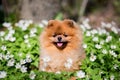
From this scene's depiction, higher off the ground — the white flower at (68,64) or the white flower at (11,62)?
the white flower at (11,62)

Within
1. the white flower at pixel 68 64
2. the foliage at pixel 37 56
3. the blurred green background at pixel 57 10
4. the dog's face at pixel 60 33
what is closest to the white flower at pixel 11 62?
the foliage at pixel 37 56

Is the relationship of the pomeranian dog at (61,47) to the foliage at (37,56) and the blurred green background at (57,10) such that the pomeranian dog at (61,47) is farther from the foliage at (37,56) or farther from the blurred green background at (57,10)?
the blurred green background at (57,10)

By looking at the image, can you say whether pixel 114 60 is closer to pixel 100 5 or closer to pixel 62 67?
pixel 62 67

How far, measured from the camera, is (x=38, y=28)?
725cm

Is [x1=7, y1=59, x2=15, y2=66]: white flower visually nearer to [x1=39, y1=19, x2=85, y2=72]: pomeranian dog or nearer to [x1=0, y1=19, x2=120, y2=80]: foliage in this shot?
[x1=0, y1=19, x2=120, y2=80]: foliage

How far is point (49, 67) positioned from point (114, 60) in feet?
3.35

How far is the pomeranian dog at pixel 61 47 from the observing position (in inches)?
213

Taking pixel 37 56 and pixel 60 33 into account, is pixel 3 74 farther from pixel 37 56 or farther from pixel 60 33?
pixel 37 56

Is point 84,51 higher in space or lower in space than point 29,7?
lower


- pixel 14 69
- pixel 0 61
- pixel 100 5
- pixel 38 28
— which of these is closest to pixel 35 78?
pixel 14 69

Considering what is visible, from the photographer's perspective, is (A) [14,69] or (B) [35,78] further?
(A) [14,69]

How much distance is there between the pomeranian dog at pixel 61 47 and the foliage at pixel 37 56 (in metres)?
0.19

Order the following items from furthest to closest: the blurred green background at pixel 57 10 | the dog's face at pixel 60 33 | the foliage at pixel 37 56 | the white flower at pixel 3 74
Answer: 1. the blurred green background at pixel 57 10
2. the dog's face at pixel 60 33
3. the foliage at pixel 37 56
4. the white flower at pixel 3 74

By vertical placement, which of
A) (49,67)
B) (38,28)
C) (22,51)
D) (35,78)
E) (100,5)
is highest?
(100,5)
